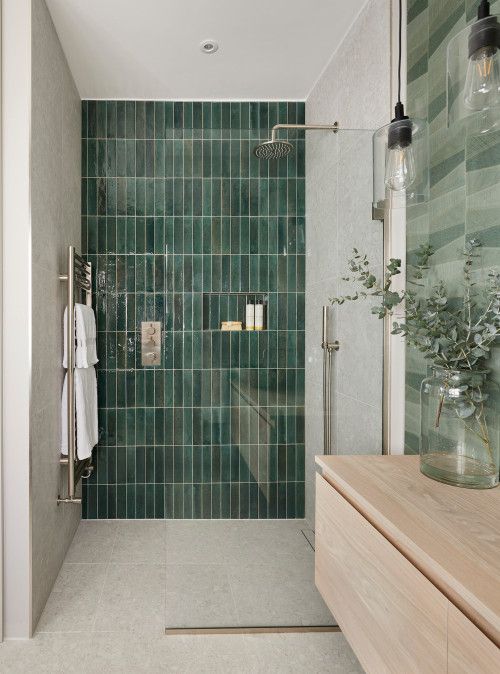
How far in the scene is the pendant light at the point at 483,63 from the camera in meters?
0.91

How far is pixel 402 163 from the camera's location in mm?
1367

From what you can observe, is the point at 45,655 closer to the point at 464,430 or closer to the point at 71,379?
the point at 71,379

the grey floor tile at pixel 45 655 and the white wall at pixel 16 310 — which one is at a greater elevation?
the white wall at pixel 16 310

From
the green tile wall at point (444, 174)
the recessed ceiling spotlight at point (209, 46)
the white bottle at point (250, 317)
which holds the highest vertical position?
the recessed ceiling spotlight at point (209, 46)

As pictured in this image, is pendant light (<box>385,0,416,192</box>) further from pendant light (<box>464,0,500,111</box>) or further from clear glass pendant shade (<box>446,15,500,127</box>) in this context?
pendant light (<box>464,0,500,111</box>)

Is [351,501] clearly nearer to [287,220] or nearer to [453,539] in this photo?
[453,539]

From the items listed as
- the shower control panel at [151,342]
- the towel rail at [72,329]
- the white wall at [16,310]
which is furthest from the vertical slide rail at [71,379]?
the shower control panel at [151,342]

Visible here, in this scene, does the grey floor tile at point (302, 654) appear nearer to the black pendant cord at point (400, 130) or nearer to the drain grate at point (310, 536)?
the drain grate at point (310, 536)

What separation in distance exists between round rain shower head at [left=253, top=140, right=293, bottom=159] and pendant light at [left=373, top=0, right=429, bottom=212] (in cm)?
34

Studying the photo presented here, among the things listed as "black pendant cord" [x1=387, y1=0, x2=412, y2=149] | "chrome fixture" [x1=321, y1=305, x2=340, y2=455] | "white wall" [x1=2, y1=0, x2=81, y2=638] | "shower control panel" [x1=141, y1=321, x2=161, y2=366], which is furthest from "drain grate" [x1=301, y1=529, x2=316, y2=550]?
"black pendant cord" [x1=387, y1=0, x2=412, y2=149]

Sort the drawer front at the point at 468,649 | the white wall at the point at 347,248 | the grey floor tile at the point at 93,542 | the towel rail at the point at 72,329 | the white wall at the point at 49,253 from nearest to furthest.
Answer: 1. the drawer front at the point at 468,649
2. the white wall at the point at 347,248
3. the white wall at the point at 49,253
4. the towel rail at the point at 72,329
5. the grey floor tile at the point at 93,542

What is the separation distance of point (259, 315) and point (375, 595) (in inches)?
36.1

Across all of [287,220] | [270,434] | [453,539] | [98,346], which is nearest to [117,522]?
[98,346]

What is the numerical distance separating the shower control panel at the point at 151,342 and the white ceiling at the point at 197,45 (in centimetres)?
95
